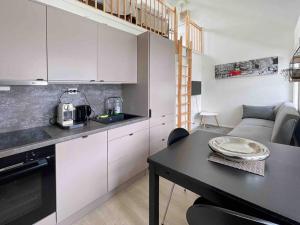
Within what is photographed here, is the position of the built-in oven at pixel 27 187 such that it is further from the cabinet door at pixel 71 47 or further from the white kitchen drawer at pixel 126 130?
the cabinet door at pixel 71 47

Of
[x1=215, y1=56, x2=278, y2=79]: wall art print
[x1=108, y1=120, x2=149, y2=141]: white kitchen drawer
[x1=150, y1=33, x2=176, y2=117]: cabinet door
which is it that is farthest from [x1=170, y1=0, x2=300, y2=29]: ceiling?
[x1=108, y1=120, x2=149, y2=141]: white kitchen drawer

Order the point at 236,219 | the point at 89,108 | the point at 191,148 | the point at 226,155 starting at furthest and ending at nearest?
the point at 89,108
the point at 191,148
the point at 226,155
the point at 236,219

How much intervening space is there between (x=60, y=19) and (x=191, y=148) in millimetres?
1715

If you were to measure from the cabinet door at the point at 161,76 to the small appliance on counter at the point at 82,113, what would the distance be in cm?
87

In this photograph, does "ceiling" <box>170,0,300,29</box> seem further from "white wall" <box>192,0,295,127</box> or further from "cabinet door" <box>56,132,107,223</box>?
"cabinet door" <box>56,132,107,223</box>

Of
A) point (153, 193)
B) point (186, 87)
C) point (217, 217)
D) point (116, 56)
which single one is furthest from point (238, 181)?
point (186, 87)

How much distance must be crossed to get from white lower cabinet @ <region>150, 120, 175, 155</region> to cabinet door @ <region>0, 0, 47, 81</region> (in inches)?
61.5

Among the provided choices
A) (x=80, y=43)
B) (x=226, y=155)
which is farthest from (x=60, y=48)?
(x=226, y=155)

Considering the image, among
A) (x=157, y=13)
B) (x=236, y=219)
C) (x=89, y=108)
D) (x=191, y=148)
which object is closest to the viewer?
(x=236, y=219)

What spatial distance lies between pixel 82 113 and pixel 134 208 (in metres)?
1.25

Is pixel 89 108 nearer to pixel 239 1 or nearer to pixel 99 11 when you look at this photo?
pixel 99 11

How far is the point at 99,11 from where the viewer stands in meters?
2.32

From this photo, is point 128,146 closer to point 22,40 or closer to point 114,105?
point 114,105

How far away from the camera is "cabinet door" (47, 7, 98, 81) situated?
63.5 inches
